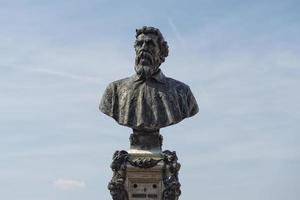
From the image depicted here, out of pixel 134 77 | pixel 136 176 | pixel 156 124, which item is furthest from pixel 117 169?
pixel 134 77

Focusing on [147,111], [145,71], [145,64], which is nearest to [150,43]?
[145,64]

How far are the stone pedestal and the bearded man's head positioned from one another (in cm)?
187

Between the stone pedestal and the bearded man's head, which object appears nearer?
the stone pedestal

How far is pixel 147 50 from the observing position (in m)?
13.8

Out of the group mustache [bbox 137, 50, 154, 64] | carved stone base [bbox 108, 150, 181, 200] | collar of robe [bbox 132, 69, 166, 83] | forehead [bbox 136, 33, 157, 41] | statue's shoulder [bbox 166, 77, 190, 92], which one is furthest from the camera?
statue's shoulder [bbox 166, 77, 190, 92]

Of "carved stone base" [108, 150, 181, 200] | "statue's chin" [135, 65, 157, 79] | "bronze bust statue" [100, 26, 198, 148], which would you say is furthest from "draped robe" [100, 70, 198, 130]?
"carved stone base" [108, 150, 181, 200]

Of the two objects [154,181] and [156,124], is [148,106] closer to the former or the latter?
[156,124]

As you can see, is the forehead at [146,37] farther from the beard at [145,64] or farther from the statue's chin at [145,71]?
the statue's chin at [145,71]

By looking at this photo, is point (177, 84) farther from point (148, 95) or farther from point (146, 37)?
point (146, 37)

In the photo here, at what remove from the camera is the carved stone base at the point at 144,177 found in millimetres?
13156

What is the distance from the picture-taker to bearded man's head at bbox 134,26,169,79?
545 inches

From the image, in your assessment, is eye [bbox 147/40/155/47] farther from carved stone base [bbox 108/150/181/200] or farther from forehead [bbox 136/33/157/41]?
carved stone base [bbox 108/150/181/200]

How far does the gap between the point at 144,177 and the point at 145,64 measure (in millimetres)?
2402

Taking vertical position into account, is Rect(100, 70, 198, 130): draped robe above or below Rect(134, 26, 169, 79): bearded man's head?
below
